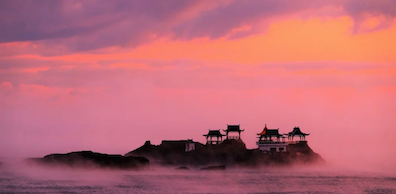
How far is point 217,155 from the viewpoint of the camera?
497ft

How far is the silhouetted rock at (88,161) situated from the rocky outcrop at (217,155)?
43.3 feet

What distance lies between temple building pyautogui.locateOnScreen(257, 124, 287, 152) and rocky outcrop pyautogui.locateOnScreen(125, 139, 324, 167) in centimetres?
141

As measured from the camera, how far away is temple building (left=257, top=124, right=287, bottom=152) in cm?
15438

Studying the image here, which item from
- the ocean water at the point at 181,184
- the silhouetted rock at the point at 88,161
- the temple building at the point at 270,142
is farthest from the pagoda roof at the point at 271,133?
the silhouetted rock at the point at 88,161

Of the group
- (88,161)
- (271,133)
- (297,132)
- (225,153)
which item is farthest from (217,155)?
(88,161)

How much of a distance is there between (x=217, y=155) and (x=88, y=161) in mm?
33521

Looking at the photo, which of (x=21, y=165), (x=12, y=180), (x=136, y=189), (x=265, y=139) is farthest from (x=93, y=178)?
(x=265, y=139)

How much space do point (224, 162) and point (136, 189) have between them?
6079 centimetres

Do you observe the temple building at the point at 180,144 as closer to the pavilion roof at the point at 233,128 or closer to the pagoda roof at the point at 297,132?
the pavilion roof at the point at 233,128

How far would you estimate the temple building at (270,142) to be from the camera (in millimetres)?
154375

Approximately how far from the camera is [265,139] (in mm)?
157500

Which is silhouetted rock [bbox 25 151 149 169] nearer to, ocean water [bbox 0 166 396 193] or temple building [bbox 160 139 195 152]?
ocean water [bbox 0 166 396 193]

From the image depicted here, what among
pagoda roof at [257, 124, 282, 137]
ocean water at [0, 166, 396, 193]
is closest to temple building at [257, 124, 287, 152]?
pagoda roof at [257, 124, 282, 137]

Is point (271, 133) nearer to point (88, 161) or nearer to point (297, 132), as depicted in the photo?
point (297, 132)
